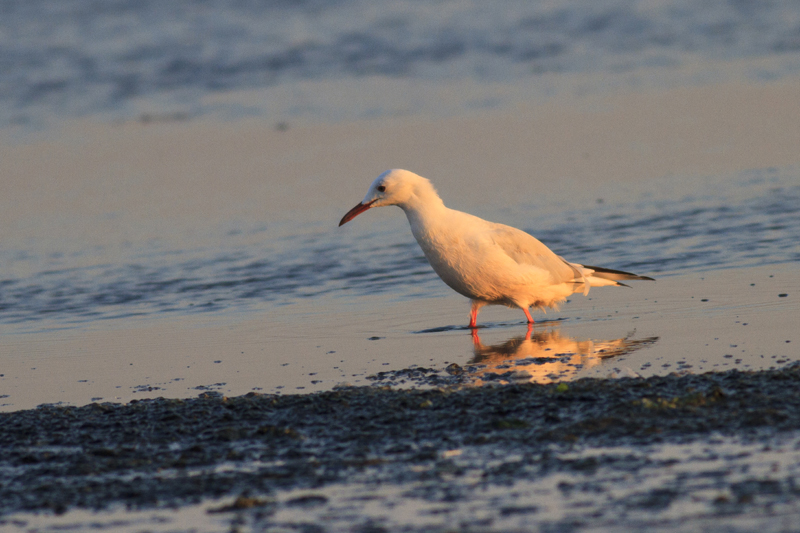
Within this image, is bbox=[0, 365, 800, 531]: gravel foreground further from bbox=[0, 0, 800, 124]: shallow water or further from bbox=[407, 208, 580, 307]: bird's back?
bbox=[0, 0, 800, 124]: shallow water

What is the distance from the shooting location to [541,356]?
7.39 meters

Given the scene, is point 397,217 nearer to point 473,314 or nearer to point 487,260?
point 473,314

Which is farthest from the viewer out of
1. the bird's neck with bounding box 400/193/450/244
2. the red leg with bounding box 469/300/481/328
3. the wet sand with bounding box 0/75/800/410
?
the red leg with bounding box 469/300/481/328

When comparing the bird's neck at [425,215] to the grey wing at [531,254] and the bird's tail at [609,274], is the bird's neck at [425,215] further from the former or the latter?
the bird's tail at [609,274]

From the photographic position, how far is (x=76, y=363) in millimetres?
8188

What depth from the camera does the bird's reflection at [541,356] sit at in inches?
266

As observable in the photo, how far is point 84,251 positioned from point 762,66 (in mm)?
13352

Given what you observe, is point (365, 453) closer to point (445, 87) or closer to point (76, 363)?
point (76, 363)

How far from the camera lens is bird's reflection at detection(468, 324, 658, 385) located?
6.75 m

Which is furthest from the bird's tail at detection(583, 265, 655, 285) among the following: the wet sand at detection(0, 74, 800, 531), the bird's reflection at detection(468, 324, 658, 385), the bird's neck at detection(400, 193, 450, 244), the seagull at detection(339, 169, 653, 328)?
the bird's neck at detection(400, 193, 450, 244)

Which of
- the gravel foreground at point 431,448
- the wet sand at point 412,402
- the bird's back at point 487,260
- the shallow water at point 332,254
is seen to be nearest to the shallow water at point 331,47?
the shallow water at point 332,254

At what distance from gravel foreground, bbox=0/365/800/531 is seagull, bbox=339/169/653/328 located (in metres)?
2.17

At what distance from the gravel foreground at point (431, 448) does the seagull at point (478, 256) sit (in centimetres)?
217

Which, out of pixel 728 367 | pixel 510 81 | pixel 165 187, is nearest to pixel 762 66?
pixel 510 81
